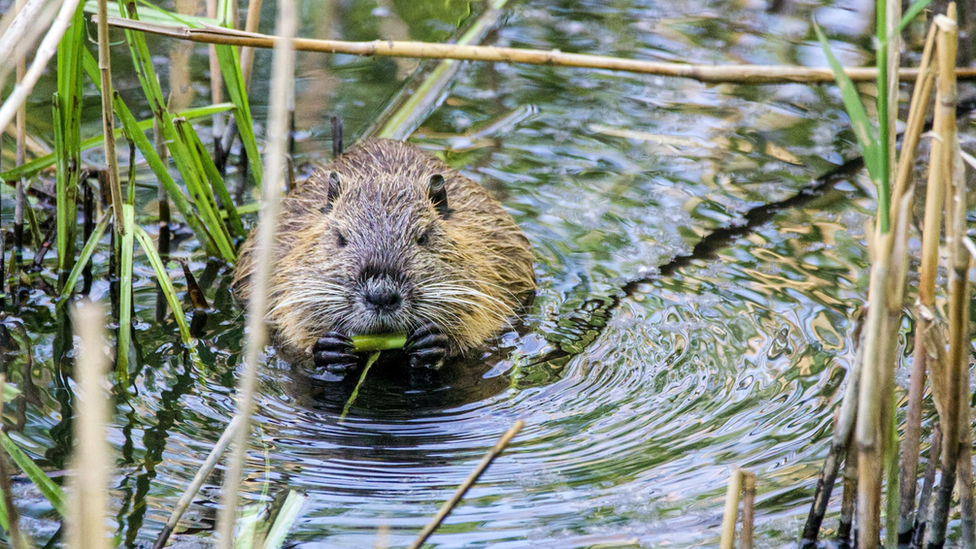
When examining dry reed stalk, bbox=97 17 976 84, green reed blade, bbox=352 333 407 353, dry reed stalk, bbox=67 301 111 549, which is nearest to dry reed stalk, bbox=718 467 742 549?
dry reed stalk, bbox=97 17 976 84

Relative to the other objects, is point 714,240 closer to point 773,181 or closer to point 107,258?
point 773,181

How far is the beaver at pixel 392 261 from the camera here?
3.46m

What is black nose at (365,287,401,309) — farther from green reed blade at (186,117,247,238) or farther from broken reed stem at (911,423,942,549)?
broken reed stem at (911,423,942,549)

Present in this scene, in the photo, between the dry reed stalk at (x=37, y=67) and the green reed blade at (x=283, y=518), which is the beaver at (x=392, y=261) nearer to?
the green reed blade at (x=283, y=518)

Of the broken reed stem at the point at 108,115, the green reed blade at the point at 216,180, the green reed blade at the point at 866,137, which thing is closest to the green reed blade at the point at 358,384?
the broken reed stem at the point at 108,115

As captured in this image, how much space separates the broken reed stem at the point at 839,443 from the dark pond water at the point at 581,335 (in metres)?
0.19

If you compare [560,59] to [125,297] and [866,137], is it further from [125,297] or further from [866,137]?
[125,297]

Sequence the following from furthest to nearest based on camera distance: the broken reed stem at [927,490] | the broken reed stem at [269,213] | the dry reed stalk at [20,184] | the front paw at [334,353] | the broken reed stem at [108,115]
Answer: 1. the dry reed stalk at [20,184]
2. the front paw at [334,353]
3. the broken reed stem at [108,115]
4. the broken reed stem at [927,490]
5. the broken reed stem at [269,213]

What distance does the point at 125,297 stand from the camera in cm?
327

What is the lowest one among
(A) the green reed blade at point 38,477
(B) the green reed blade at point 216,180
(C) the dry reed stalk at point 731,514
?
(C) the dry reed stalk at point 731,514

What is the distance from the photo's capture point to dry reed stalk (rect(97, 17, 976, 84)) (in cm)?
224

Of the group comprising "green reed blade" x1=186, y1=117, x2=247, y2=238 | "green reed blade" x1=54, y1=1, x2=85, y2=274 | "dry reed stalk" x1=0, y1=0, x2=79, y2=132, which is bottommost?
"dry reed stalk" x1=0, y1=0, x2=79, y2=132

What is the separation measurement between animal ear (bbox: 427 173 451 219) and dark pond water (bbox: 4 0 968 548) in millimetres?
530

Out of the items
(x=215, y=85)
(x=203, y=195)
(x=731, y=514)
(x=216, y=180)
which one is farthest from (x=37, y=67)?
(x=215, y=85)
